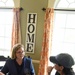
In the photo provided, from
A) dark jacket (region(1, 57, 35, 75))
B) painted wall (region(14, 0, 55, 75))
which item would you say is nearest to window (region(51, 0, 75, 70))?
painted wall (region(14, 0, 55, 75))

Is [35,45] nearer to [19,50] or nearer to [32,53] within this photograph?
[32,53]

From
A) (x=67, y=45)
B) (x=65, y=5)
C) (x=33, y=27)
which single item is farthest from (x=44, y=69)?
(x=65, y=5)

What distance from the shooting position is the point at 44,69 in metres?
3.80

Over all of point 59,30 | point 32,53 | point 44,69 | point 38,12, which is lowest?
point 44,69

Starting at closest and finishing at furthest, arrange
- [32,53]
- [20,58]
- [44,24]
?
[20,58]
[44,24]
[32,53]

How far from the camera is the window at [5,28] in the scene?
→ 4.32m

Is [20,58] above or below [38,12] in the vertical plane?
below

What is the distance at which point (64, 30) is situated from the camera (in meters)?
3.95

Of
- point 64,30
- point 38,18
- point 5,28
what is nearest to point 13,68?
point 38,18

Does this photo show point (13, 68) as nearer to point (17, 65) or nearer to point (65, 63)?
point (17, 65)

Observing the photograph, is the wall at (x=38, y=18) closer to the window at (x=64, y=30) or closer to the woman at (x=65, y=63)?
the window at (x=64, y=30)

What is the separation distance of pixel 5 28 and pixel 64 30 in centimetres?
163

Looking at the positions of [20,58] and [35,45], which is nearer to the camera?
[20,58]

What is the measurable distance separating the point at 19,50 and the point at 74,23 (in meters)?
1.80
